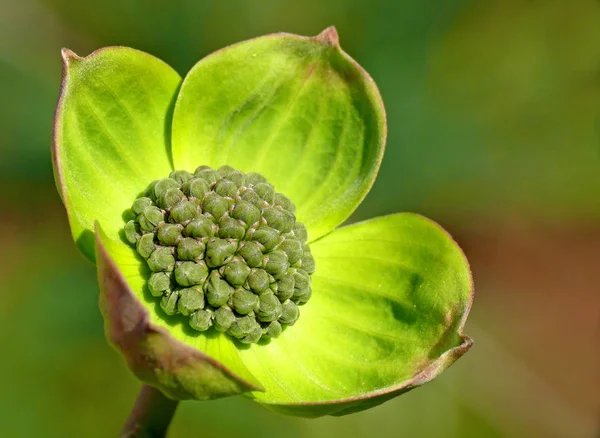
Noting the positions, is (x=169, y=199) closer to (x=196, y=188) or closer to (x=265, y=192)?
(x=196, y=188)

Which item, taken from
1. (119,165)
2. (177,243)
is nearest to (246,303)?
(177,243)

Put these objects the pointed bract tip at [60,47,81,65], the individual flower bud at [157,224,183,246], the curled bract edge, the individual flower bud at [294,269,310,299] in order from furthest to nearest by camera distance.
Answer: the individual flower bud at [294,269,310,299], the individual flower bud at [157,224,183,246], the pointed bract tip at [60,47,81,65], the curled bract edge

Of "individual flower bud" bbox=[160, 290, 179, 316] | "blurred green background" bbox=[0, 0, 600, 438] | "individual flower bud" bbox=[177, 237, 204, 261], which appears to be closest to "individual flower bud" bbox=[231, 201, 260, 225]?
"individual flower bud" bbox=[177, 237, 204, 261]

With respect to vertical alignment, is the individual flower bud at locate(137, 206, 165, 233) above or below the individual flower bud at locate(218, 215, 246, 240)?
below

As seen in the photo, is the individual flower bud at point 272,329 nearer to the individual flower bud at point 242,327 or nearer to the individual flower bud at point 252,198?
the individual flower bud at point 242,327

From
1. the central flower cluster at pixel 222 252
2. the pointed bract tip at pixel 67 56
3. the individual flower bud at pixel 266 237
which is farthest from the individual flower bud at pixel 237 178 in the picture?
the pointed bract tip at pixel 67 56

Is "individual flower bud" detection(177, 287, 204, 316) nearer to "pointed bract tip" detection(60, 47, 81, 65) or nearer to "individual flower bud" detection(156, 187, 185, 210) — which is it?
"individual flower bud" detection(156, 187, 185, 210)
